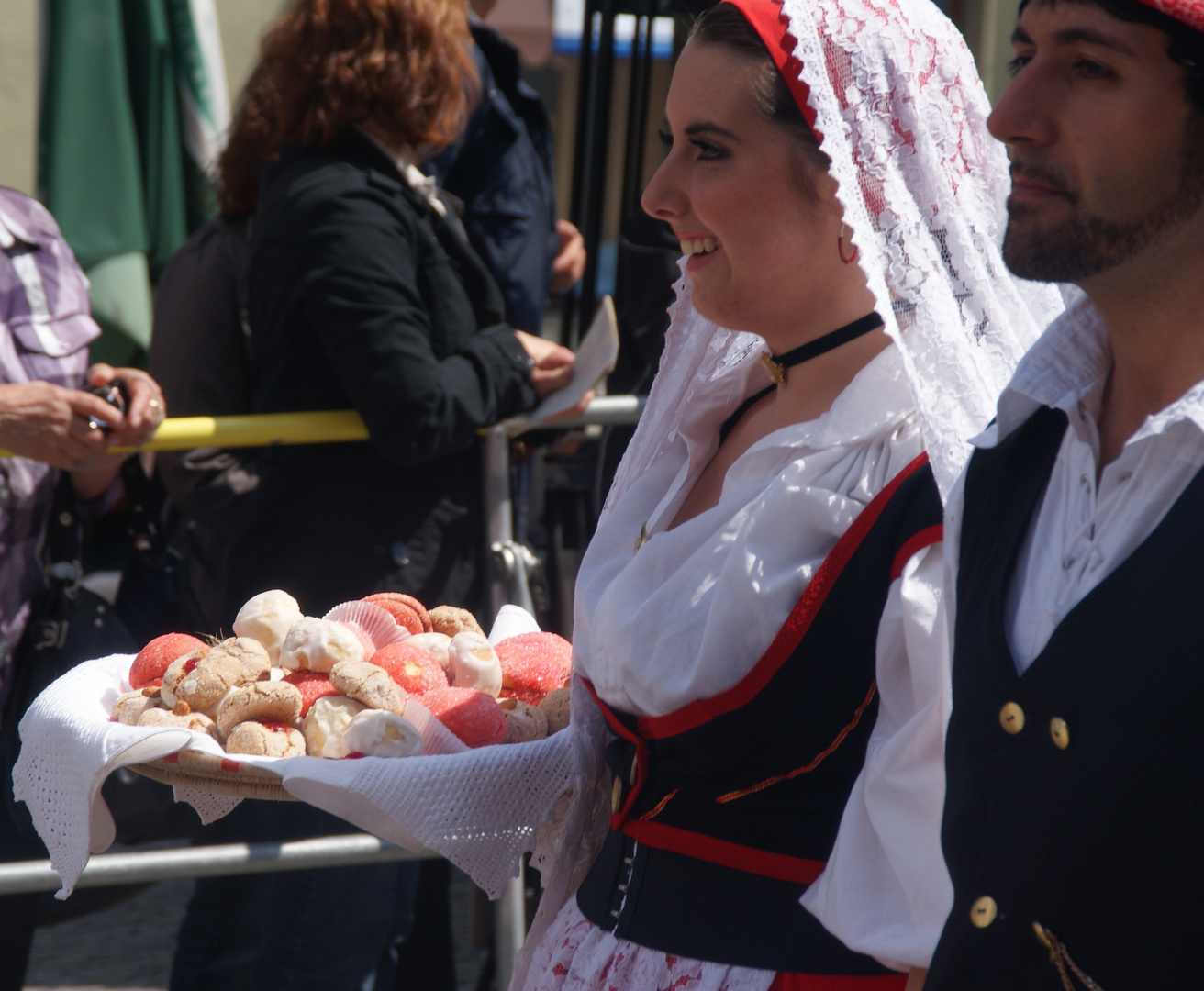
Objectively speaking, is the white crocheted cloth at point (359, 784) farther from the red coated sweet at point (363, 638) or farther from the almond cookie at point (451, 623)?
the almond cookie at point (451, 623)

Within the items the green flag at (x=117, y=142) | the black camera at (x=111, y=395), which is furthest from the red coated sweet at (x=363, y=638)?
the green flag at (x=117, y=142)

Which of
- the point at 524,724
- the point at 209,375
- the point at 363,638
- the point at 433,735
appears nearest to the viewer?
the point at 433,735

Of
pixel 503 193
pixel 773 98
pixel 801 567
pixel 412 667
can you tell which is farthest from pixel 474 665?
pixel 503 193

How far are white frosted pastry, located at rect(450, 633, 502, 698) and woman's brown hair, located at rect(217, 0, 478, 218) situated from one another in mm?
1214

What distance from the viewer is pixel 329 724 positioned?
1.63 metres

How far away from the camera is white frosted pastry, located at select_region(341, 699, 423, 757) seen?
158 centimetres

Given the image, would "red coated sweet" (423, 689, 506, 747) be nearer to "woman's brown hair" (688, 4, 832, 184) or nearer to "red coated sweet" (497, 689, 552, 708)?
"red coated sweet" (497, 689, 552, 708)

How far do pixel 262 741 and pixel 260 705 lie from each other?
0.06 meters

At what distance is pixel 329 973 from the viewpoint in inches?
97.1

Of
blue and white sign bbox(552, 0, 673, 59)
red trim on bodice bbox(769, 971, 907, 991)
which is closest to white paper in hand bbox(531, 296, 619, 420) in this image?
blue and white sign bbox(552, 0, 673, 59)

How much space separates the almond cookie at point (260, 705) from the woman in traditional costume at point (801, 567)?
0.72 feet

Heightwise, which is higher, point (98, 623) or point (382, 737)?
point (382, 737)

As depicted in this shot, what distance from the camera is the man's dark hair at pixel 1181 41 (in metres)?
1.03

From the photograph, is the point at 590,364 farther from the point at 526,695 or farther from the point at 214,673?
the point at 214,673
